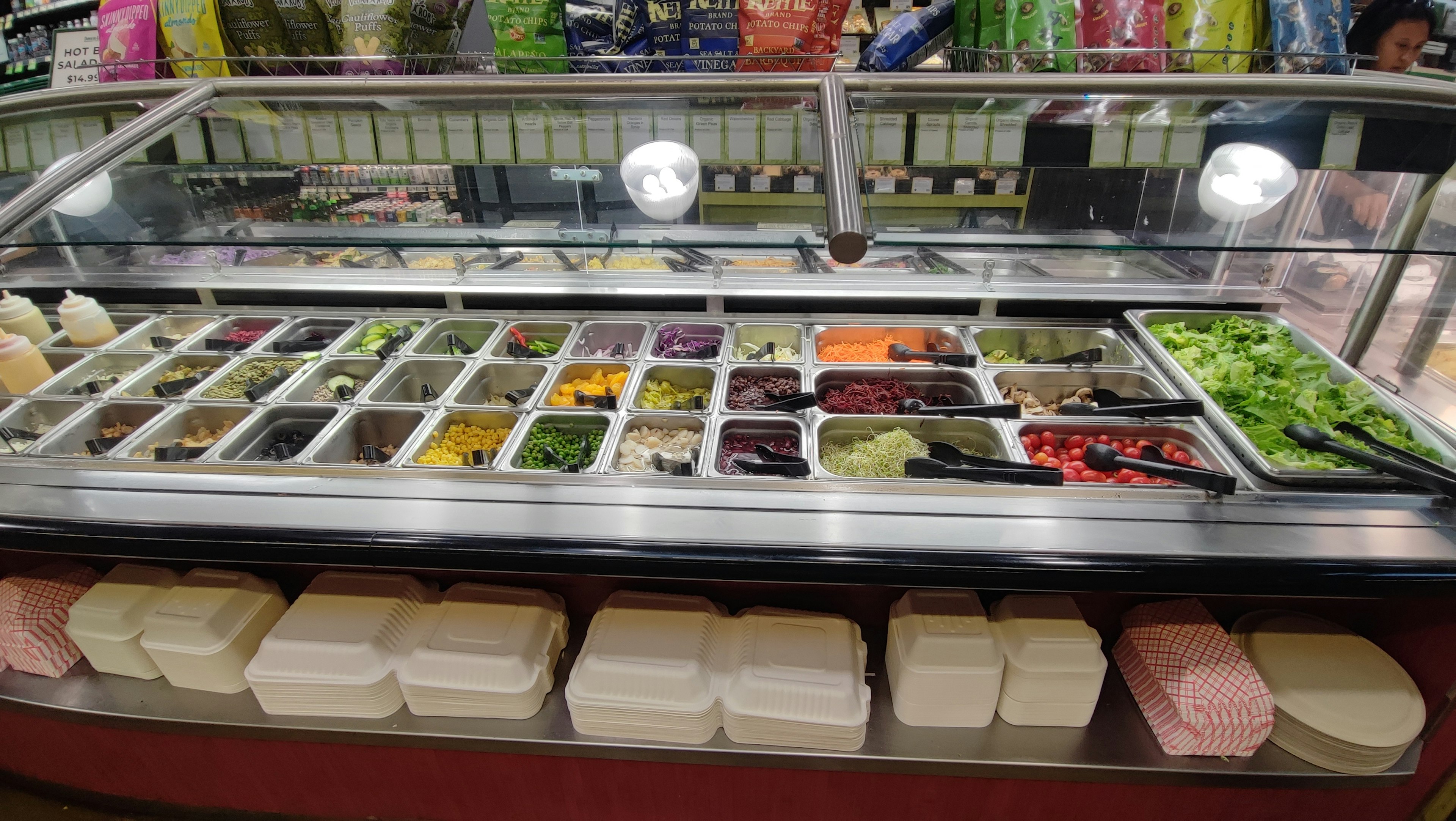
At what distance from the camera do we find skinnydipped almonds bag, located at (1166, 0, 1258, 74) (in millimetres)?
2082

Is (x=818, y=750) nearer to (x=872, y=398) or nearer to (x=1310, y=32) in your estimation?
(x=872, y=398)

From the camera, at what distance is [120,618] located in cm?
183

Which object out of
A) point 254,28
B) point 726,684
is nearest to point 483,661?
point 726,684

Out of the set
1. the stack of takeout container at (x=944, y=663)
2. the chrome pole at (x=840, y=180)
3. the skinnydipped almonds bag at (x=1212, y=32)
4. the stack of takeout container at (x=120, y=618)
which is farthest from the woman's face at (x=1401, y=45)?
the stack of takeout container at (x=120, y=618)

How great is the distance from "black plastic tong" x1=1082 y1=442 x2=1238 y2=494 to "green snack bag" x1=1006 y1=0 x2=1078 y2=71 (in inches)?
48.3

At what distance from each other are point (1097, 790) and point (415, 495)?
1949 mm

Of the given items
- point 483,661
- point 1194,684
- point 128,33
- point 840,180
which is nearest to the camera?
point 840,180

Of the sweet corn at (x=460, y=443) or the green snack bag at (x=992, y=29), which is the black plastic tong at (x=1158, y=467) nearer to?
the green snack bag at (x=992, y=29)

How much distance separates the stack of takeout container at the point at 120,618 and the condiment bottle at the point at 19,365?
3.10 feet

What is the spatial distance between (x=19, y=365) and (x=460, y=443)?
165cm

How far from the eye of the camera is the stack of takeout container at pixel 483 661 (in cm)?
173

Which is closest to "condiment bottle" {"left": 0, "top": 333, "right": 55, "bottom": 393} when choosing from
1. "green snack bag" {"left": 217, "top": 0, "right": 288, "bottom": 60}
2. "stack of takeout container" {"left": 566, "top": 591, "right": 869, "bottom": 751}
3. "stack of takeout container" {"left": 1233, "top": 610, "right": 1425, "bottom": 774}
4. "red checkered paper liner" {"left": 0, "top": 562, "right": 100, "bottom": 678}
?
"red checkered paper liner" {"left": 0, "top": 562, "right": 100, "bottom": 678}

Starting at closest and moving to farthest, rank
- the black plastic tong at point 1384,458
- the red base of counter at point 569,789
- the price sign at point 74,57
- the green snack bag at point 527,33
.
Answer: the black plastic tong at point 1384,458 → the red base of counter at point 569,789 → the green snack bag at point 527,33 → the price sign at point 74,57

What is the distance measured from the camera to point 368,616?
6.02 feet
